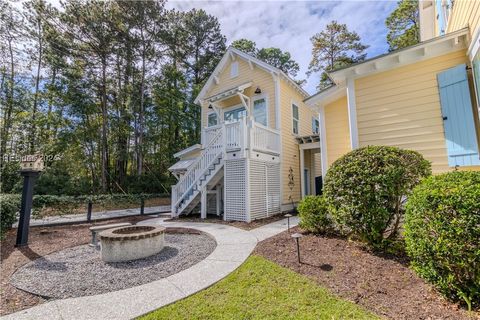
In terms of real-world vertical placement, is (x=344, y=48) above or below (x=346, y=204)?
above

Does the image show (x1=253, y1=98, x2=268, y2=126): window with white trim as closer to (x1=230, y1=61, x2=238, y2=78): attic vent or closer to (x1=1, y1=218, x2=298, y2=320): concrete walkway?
(x1=230, y1=61, x2=238, y2=78): attic vent

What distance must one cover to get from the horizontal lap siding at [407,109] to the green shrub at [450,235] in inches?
120

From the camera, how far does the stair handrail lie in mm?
10055

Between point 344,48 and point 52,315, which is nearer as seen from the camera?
point 52,315

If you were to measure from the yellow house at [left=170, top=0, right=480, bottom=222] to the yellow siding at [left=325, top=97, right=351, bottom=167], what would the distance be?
1.4 inches

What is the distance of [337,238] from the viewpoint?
5883 millimetres

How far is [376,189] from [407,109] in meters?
3.08

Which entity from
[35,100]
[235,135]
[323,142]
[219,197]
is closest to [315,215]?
[323,142]

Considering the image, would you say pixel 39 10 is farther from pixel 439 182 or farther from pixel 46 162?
pixel 439 182

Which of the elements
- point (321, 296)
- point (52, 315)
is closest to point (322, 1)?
point (321, 296)

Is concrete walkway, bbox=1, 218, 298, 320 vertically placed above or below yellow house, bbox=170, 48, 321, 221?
below

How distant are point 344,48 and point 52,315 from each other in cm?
2545

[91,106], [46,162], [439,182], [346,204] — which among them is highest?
[91,106]

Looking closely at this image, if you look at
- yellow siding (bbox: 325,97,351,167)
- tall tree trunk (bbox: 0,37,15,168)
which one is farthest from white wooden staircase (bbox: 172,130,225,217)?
tall tree trunk (bbox: 0,37,15,168)
